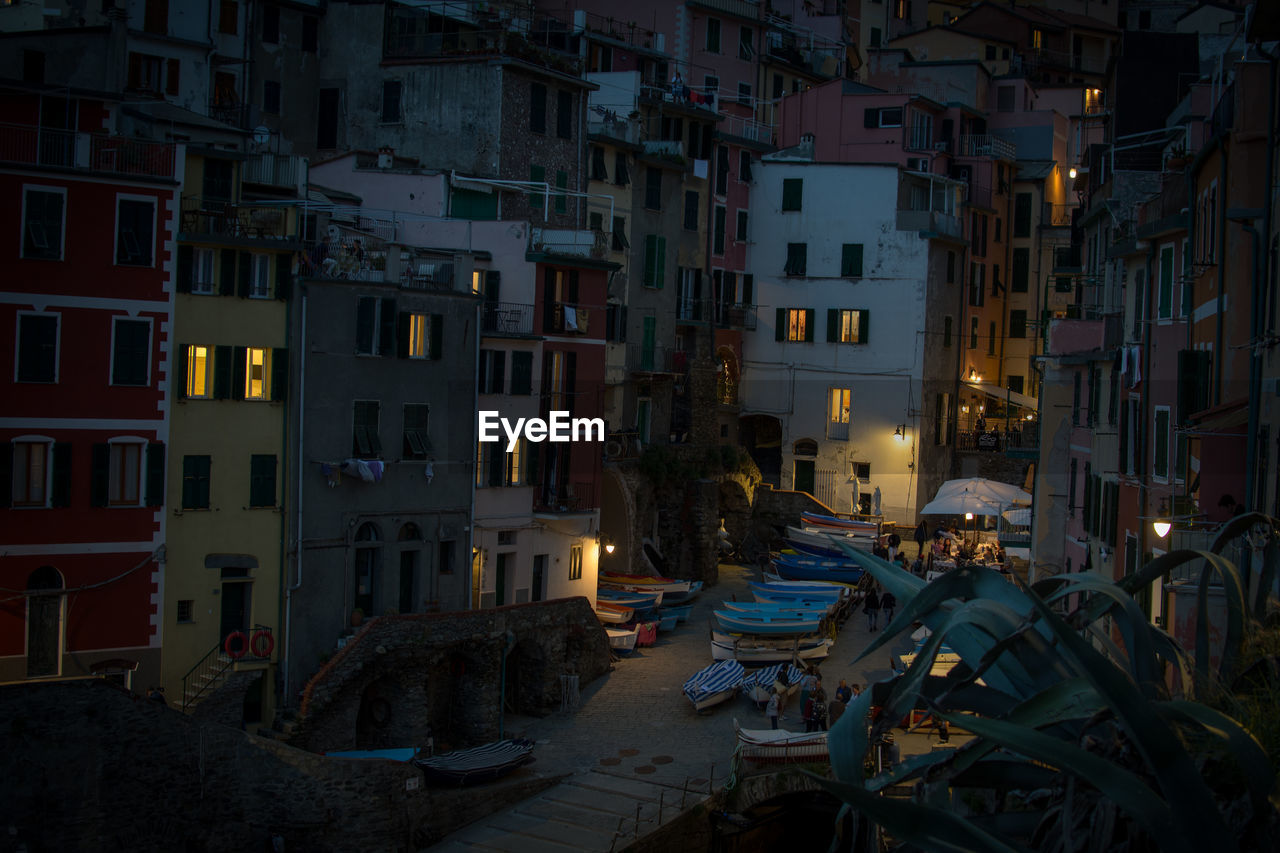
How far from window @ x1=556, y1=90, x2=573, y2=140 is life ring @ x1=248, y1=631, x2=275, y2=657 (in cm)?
2411

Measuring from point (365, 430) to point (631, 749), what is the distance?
1095 centimetres

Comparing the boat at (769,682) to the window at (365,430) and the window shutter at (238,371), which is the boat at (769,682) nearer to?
the window at (365,430)

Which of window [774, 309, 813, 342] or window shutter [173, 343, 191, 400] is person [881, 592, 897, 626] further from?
window shutter [173, 343, 191, 400]

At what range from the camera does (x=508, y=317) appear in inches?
1838

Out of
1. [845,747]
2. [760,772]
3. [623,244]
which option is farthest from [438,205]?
[845,747]

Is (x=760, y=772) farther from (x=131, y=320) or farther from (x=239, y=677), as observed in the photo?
(x=131, y=320)

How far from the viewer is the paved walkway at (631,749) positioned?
3397 cm

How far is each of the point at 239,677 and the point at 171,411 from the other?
6.73 meters

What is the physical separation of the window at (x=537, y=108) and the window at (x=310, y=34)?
27.4ft

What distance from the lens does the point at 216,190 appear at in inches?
1515

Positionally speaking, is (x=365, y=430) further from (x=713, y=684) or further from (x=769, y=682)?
(x=769, y=682)

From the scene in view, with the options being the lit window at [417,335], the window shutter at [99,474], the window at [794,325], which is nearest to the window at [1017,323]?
the window at [794,325]

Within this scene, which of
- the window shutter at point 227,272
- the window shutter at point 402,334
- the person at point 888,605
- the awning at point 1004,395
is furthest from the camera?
the awning at point 1004,395

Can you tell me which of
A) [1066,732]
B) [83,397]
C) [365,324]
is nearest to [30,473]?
[83,397]
